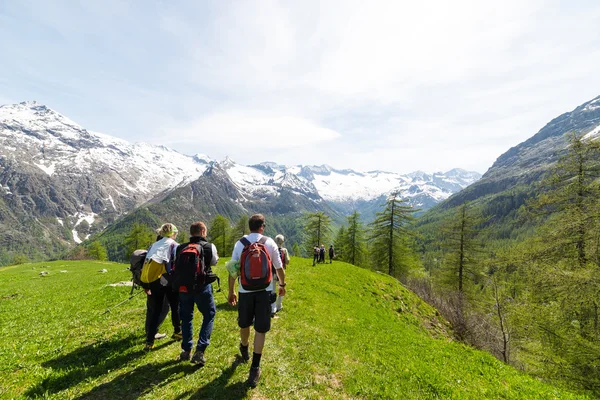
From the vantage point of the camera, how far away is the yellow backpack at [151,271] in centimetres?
838

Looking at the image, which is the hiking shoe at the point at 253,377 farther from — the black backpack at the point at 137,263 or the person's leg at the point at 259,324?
the black backpack at the point at 137,263

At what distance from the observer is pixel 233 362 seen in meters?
8.27

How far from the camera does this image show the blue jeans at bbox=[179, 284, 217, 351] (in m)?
7.88

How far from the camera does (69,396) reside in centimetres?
633

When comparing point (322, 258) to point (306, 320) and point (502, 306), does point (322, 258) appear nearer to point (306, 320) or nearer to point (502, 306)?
point (502, 306)

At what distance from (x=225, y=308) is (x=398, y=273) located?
145 ft

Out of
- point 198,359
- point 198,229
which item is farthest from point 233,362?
point 198,229

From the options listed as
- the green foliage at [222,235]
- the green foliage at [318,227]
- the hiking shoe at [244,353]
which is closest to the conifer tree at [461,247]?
the green foliage at [318,227]

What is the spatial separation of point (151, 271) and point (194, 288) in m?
1.80

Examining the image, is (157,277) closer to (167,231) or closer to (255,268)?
(167,231)

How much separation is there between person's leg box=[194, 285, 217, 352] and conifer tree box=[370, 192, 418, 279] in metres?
37.8

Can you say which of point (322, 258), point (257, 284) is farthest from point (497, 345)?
point (257, 284)

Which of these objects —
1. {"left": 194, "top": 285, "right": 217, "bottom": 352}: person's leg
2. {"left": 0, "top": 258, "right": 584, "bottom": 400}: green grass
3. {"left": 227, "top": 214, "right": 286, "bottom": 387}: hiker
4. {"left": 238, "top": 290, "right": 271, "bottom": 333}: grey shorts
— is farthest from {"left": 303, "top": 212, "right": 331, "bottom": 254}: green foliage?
{"left": 238, "top": 290, "right": 271, "bottom": 333}: grey shorts

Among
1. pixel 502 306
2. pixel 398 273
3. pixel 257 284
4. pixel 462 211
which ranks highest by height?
pixel 462 211
